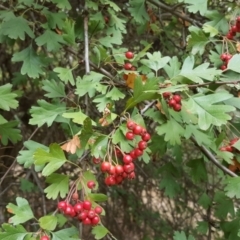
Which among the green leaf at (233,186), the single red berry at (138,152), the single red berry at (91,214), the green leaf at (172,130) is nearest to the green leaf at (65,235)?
the single red berry at (91,214)

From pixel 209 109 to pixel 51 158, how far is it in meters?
0.51

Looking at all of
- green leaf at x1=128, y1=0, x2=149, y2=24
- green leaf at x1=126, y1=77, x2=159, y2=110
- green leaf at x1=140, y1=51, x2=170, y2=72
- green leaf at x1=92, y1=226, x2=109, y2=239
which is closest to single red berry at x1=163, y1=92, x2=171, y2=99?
green leaf at x1=126, y1=77, x2=159, y2=110

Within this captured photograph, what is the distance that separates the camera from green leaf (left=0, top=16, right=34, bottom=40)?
191 cm

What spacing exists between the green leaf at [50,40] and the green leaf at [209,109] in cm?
72

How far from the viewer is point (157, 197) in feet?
12.3

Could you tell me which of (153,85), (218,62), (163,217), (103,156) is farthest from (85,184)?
(163,217)

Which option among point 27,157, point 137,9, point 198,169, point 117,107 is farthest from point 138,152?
point 117,107

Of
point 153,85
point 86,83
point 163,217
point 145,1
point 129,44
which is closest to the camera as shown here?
point 153,85

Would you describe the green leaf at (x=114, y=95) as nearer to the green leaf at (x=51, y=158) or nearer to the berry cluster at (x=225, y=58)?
the green leaf at (x=51, y=158)

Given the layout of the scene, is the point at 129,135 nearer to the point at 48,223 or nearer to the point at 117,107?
the point at 48,223

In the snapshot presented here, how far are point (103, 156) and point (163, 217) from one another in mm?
2427

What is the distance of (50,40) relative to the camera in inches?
76.5

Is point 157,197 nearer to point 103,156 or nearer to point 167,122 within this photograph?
point 167,122

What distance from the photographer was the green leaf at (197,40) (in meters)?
1.87
